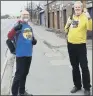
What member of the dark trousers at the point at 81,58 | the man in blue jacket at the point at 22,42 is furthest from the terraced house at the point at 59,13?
the man in blue jacket at the point at 22,42

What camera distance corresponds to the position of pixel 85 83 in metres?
7.58

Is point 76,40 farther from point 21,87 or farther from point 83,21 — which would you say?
point 21,87

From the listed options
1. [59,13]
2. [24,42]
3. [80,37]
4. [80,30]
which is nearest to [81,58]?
[80,37]

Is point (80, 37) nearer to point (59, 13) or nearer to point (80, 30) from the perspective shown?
point (80, 30)

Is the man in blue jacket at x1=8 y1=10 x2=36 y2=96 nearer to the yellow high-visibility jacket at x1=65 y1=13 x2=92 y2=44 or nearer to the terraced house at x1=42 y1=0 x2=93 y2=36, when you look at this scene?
the yellow high-visibility jacket at x1=65 y1=13 x2=92 y2=44

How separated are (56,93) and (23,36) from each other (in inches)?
65.2

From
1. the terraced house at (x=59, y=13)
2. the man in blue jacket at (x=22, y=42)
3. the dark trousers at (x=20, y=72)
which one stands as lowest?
the dark trousers at (x=20, y=72)

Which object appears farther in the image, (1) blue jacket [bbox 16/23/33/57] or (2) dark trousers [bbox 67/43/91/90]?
(2) dark trousers [bbox 67/43/91/90]

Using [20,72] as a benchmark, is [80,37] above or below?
above

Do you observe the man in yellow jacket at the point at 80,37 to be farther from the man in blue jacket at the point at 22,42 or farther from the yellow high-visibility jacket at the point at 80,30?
the man in blue jacket at the point at 22,42

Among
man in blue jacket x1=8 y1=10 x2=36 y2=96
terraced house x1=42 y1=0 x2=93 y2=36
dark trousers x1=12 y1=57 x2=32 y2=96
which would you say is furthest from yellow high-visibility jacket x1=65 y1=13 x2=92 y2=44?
terraced house x1=42 y1=0 x2=93 y2=36

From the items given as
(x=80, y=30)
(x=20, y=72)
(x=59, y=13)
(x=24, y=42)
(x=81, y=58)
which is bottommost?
(x=20, y=72)

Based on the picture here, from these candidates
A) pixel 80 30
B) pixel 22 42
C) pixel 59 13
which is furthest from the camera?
pixel 59 13

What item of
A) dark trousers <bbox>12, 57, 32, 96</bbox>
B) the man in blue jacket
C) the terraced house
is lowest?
dark trousers <bbox>12, 57, 32, 96</bbox>
